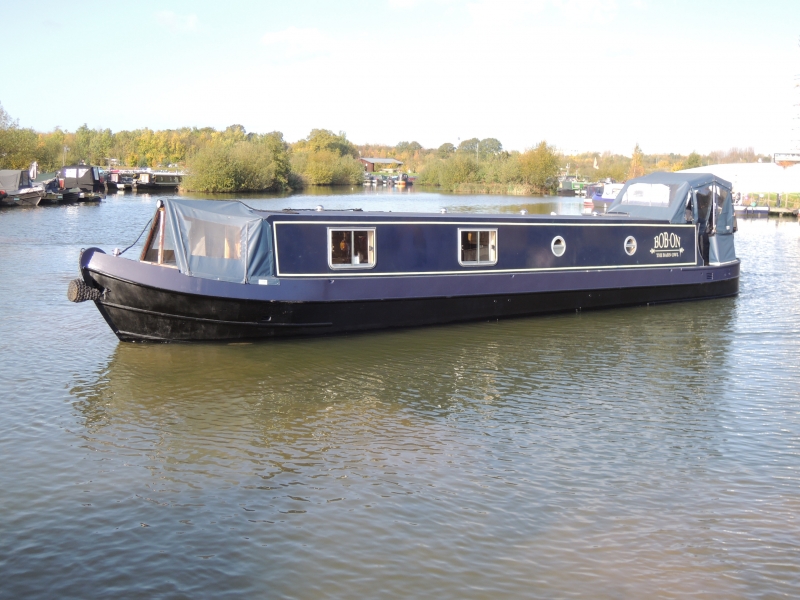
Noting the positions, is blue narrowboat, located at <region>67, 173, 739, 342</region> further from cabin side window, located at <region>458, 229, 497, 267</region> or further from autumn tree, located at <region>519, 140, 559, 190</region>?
autumn tree, located at <region>519, 140, 559, 190</region>

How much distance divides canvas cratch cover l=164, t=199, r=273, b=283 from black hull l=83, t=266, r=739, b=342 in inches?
21.0

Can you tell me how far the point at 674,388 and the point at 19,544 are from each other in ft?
28.3

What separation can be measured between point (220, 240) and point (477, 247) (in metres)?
5.07

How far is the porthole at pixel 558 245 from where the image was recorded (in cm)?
1611

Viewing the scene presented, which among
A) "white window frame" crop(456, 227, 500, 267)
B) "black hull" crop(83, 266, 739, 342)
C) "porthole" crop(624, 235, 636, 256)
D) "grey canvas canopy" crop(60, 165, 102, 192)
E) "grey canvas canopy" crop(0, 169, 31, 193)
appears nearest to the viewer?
"black hull" crop(83, 266, 739, 342)

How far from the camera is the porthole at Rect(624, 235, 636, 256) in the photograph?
56.5 ft

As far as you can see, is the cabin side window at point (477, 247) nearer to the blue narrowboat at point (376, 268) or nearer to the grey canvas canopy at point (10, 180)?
the blue narrowboat at point (376, 268)

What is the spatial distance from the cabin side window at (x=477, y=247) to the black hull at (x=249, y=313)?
73cm

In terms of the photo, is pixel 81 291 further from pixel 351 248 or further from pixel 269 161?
pixel 269 161

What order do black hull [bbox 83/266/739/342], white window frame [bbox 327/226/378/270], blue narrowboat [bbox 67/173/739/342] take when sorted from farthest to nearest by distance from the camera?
white window frame [bbox 327/226/378/270] → blue narrowboat [bbox 67/173/739/342] → black hull [bbox 83/266/739/342]

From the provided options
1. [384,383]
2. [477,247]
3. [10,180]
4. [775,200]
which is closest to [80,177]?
[10,180]

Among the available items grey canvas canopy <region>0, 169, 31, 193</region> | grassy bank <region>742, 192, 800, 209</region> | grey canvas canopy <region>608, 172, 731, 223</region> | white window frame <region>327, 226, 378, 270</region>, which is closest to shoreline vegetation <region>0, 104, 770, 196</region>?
grey canvas canopy <region>0, 169, 31, 193</region>

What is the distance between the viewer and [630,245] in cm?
1730

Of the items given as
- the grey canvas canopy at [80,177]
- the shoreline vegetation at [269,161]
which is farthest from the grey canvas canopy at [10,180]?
the shoreline vegetation at [269,161]
